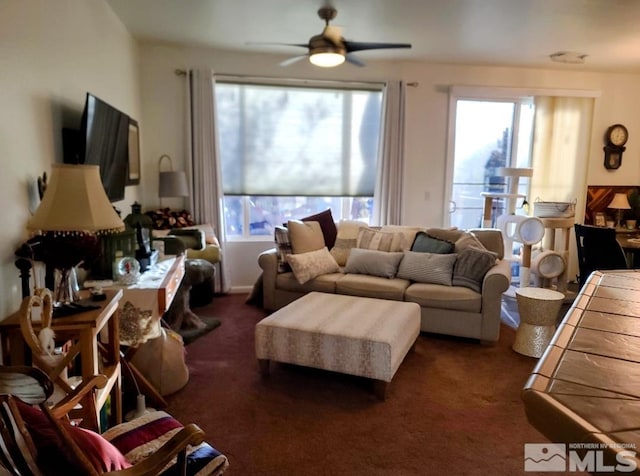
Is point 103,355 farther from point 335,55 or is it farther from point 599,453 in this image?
point 335,55

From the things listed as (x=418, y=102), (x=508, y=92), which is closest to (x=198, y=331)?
(x=418, y=102)

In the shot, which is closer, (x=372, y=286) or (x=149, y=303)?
(x=149, y=303)

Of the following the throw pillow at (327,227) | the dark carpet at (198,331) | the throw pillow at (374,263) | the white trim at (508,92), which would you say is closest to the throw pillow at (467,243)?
the throw pillow at (374,263)

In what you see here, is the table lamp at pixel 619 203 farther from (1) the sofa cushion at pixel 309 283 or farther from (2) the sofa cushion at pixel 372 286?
(1) the sofa cushion at pixel 309 283

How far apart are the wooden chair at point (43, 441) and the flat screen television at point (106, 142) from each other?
1712mm

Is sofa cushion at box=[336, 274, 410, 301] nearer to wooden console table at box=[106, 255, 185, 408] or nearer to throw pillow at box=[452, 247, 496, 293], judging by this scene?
throw pillow at box=[452, 247, 496, 293]

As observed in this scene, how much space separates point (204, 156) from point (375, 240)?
2104 millimetres

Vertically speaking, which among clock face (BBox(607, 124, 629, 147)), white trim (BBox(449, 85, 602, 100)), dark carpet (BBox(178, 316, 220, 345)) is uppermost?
white trim (BBox(449, 85, 602, 100))

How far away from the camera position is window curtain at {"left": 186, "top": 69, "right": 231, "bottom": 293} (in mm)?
4898

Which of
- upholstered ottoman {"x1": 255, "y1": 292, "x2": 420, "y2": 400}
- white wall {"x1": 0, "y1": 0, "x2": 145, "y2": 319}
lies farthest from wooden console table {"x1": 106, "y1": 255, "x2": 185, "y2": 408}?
upholstered ottoman {"x1": 255, "y1": 292, "x2": 420, "y2": 400}

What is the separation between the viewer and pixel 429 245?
4145mm

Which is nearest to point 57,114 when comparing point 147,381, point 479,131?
point 147,381

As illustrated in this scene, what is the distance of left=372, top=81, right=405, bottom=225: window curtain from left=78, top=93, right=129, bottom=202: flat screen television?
282 cm

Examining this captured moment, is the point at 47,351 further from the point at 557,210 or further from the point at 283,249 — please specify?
the point at 557,210
